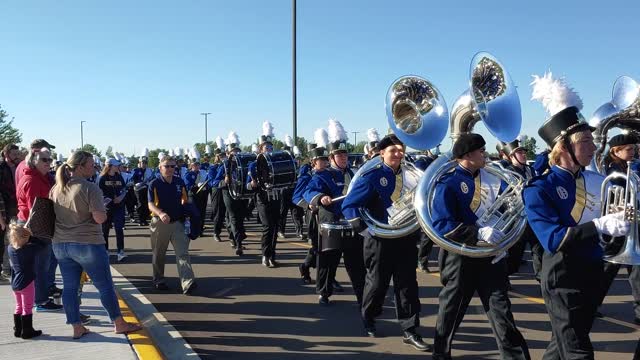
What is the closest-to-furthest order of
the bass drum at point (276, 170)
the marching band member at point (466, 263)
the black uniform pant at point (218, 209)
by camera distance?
the marching band member at point (466, 263) → the bass drum at point (276, 170) → the black uniform pant at point (218, 209)

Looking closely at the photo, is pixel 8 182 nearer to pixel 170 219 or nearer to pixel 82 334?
pixel 170 219

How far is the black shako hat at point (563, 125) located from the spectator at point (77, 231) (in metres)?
3.67

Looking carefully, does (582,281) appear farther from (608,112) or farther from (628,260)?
(608,112)

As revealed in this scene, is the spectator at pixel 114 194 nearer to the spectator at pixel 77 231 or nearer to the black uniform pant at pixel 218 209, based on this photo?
the black uniform pant at pixel 218 209

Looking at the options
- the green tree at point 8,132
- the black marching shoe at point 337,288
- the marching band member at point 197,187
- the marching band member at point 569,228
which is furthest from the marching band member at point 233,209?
the green tree at point 8,132

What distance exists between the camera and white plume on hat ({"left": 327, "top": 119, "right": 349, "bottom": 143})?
696 cm

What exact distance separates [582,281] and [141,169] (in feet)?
51.0

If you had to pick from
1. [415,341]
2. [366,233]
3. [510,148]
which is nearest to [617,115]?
[510,148]

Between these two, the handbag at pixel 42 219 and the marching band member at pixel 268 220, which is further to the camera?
the marching band member at pixel 268 220

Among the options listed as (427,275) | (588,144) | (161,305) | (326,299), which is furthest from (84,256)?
(427,275)

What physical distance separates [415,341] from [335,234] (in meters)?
1.67

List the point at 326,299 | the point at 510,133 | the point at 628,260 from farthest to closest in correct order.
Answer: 1. the point at 326,299
2. the point at 510,133
3. the point at 628,260

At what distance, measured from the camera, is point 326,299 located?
649 centimetres

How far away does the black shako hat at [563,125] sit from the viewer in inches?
132
